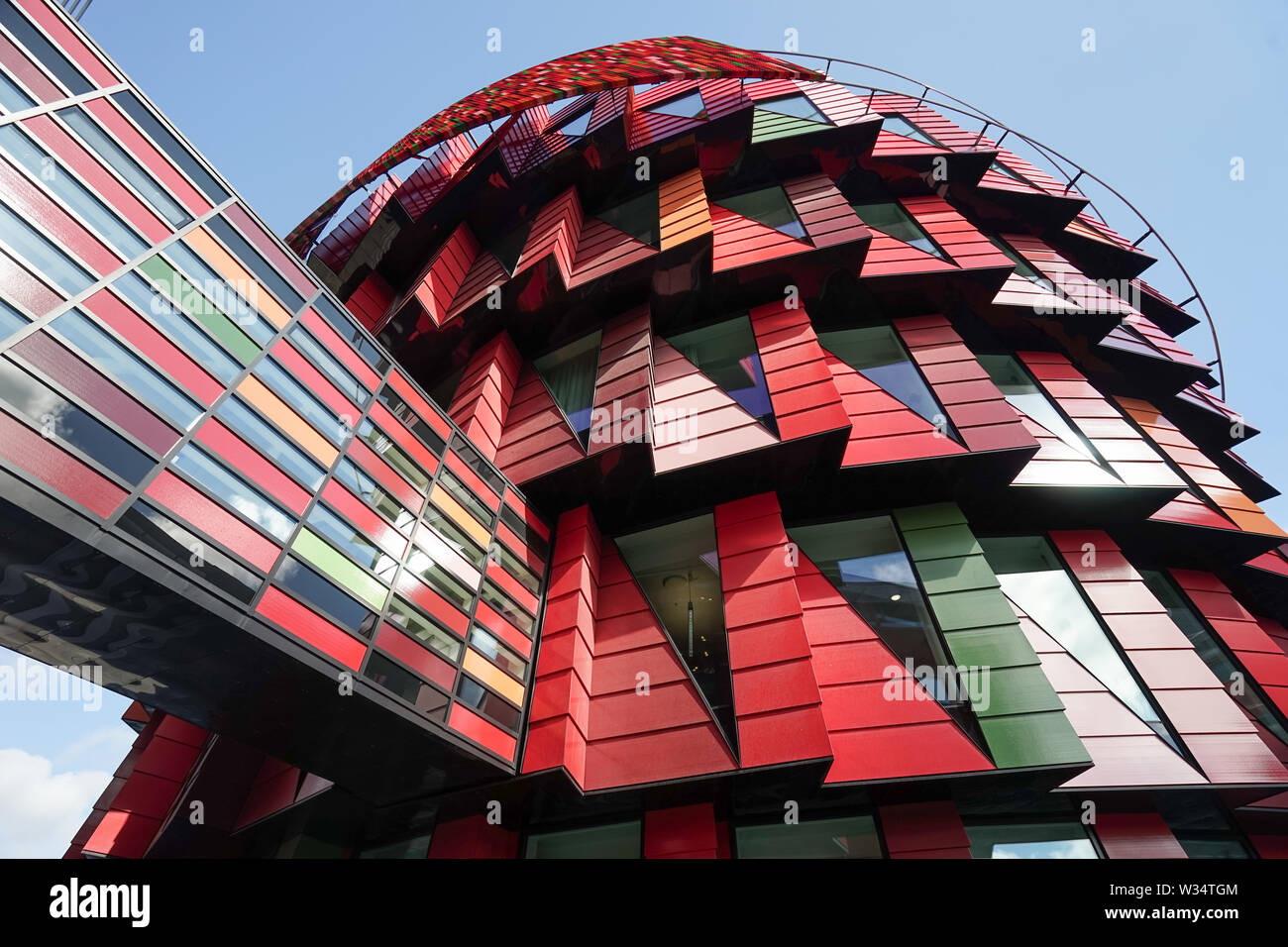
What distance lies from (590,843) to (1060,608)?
1081 cm

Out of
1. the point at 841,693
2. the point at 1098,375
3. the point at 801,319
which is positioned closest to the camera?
the point at 841,693

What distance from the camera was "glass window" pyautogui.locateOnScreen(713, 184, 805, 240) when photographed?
20.2 metres

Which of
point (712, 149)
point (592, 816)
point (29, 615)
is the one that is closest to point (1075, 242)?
point (712, 149)

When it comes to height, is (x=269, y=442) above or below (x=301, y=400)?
below

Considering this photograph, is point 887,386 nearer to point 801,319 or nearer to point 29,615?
point 801,319

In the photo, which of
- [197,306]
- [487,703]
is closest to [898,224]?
[487,703]

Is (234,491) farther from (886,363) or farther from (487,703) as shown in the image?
(886,363)

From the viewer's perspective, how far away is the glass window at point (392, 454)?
11880mm

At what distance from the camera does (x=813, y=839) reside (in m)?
11.0

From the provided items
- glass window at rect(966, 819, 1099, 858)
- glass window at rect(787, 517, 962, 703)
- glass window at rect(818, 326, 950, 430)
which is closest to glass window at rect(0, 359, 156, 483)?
glass window at rect(787, 517, 962, 703)

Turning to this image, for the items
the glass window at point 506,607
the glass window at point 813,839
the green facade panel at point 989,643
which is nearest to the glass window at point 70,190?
the glass window at point 506,607

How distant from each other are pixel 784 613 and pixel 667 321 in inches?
407

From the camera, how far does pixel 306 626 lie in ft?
28.9
